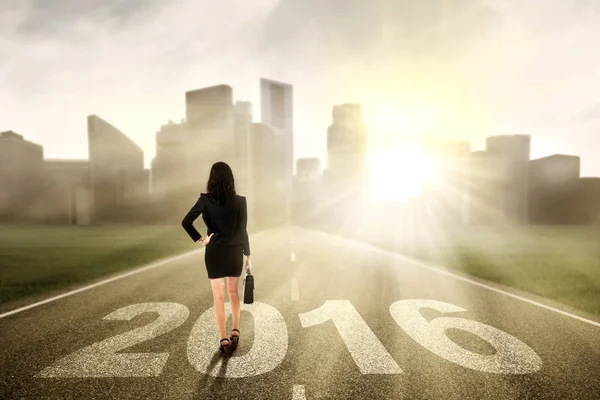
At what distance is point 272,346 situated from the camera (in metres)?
4.79

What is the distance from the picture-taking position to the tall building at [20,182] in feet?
381

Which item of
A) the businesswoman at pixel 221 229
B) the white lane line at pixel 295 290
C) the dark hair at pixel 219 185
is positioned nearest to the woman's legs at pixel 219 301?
the businesswoman at pixel 221 229

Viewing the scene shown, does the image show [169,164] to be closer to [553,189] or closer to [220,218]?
[553,189]

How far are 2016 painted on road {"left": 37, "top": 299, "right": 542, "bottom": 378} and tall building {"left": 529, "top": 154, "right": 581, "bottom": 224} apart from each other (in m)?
132

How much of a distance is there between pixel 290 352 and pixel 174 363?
55.2 inches

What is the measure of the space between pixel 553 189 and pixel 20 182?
176m

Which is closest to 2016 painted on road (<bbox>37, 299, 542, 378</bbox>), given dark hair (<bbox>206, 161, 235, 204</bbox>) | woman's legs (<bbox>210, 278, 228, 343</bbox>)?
woman's legs (<bbox>210, 278, 228, 343</bbox>)

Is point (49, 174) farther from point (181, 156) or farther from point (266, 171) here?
point (266, 171)

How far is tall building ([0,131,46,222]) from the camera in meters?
116

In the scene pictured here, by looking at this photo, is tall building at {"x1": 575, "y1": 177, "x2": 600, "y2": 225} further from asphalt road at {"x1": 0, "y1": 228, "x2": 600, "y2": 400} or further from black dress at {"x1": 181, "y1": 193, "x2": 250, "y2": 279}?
black dress at {"x1": 181, "y1": 193, "x2": 250, "y2": 279}

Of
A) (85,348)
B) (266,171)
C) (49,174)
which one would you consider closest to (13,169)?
(49,174)

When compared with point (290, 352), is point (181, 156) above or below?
above

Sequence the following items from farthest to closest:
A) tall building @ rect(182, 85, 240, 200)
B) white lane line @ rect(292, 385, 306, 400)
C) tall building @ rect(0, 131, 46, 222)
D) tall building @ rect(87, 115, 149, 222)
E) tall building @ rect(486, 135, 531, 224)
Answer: tall building @ rect(182, 85, 240, 200)
tall building @ rect(0, 131, 46, 222)
tall building @ rect(87, 115, 149, 222)
tall building @ rect(486, 135, 531, 224)
white lane line @ rect(292, 385, 306, 400)

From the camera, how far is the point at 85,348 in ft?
15.4
